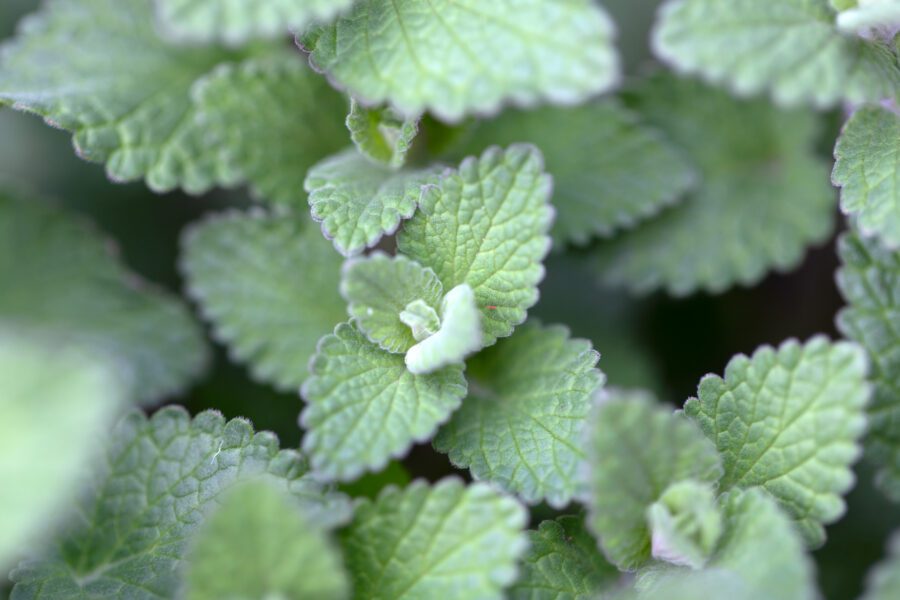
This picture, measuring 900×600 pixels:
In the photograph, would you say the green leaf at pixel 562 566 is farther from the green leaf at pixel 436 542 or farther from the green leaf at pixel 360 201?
the green leaf at pixel 360 201

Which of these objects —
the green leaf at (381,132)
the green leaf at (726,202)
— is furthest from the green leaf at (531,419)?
the green leaf at (726,202)

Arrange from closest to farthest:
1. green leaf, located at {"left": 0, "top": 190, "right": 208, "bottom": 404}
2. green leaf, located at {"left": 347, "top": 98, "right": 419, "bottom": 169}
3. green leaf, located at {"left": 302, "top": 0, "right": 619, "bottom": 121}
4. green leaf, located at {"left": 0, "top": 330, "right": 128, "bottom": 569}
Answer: green leaf, located at {"left": 0, "top": 330, "right": 128, "bottom": 569} → green leaf, located at {"left": 302, "top": 0, "right": 619, "bottom": 121} → green leaf, located at {"left": 347, "top": 98, "right": 419, "bottom": 169} → green leaf, located at {"left": 0, "top": 190, "right": 208, "bottom": 404}

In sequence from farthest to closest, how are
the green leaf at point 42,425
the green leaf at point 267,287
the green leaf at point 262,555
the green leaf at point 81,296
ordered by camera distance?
the green leaf at point 81,296 < the green leaf at point 267,287 < the green leaf at point 262,555 < the green leaf at point 42,425

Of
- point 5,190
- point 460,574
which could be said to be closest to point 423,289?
point 460,574

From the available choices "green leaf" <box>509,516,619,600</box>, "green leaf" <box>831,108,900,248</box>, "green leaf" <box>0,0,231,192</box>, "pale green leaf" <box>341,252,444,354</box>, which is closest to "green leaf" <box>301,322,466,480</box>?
"pale green leaf" <box>341,252,444,354</box>

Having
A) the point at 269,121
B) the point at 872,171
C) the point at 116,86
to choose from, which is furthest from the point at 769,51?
the point at 116,86

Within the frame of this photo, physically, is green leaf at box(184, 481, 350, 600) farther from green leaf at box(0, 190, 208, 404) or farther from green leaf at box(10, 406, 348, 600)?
green leaf at box(0, 190, 208, 404)
